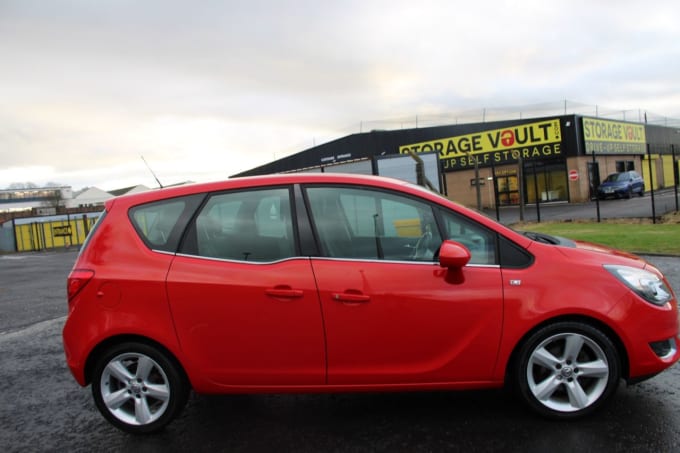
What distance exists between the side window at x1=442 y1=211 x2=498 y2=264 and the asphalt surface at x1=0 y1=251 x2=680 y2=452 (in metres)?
1.08

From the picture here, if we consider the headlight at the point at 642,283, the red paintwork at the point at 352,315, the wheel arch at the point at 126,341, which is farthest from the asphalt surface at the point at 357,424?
the headlight at the point at 642,283

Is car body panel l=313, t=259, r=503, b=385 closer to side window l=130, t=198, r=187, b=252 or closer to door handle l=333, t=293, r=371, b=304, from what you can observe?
door handle l=333, t=293, r=371, b=304

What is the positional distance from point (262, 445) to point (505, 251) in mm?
1996

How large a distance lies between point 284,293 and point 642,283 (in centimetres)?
233

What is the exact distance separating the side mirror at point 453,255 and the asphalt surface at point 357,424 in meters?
1.08

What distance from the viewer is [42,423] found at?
394 centimetres

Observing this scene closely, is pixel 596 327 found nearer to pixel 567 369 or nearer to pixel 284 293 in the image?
pixel 567 369

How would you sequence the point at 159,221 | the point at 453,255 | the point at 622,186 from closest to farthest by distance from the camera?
1. the point at 453,255
2. the point at 159,221
3. the point at 622,186

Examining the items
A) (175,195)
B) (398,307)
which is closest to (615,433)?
(398,307)

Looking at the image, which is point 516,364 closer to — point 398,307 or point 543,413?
point 543,413

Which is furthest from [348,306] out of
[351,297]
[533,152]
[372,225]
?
[533,152]

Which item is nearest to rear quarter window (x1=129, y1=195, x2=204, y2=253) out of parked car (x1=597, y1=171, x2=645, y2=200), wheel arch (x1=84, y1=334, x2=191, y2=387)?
wheel arch (x1=84, y1=334, x2=191, y2=387)

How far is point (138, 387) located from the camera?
3553mm

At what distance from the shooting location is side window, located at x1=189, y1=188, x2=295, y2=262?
11.5ft
